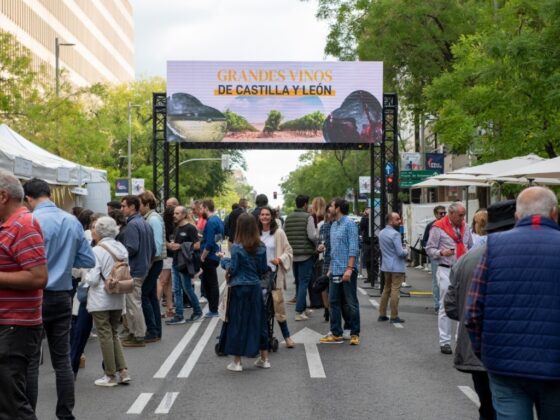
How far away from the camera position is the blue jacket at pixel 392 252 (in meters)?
14.2

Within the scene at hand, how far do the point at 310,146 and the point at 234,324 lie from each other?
1489 cm

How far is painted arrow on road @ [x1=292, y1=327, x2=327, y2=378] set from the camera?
10.2 meters

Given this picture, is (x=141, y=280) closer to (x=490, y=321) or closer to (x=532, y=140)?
(x=490, y=321)

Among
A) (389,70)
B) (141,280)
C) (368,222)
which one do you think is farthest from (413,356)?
(389,70)

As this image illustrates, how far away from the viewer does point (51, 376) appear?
32.7ft

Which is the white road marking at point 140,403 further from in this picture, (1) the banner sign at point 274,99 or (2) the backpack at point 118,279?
(1) the banner sign at point 274,99

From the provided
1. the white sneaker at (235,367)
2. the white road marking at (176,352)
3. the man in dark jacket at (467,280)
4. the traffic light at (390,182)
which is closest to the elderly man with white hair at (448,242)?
the white sneaker at (235,367)

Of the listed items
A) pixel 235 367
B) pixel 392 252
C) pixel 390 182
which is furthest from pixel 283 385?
pixel 390 182

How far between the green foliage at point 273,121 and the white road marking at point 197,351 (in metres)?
9.69

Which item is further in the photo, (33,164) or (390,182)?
(390,182)

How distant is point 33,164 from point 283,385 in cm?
796

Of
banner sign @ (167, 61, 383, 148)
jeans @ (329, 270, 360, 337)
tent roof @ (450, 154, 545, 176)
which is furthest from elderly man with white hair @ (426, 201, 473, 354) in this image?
banner sign @ (167, 61, 383, 148)

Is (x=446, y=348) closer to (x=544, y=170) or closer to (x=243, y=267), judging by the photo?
(x=243, y=267)

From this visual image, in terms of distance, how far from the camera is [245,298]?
10227mm
